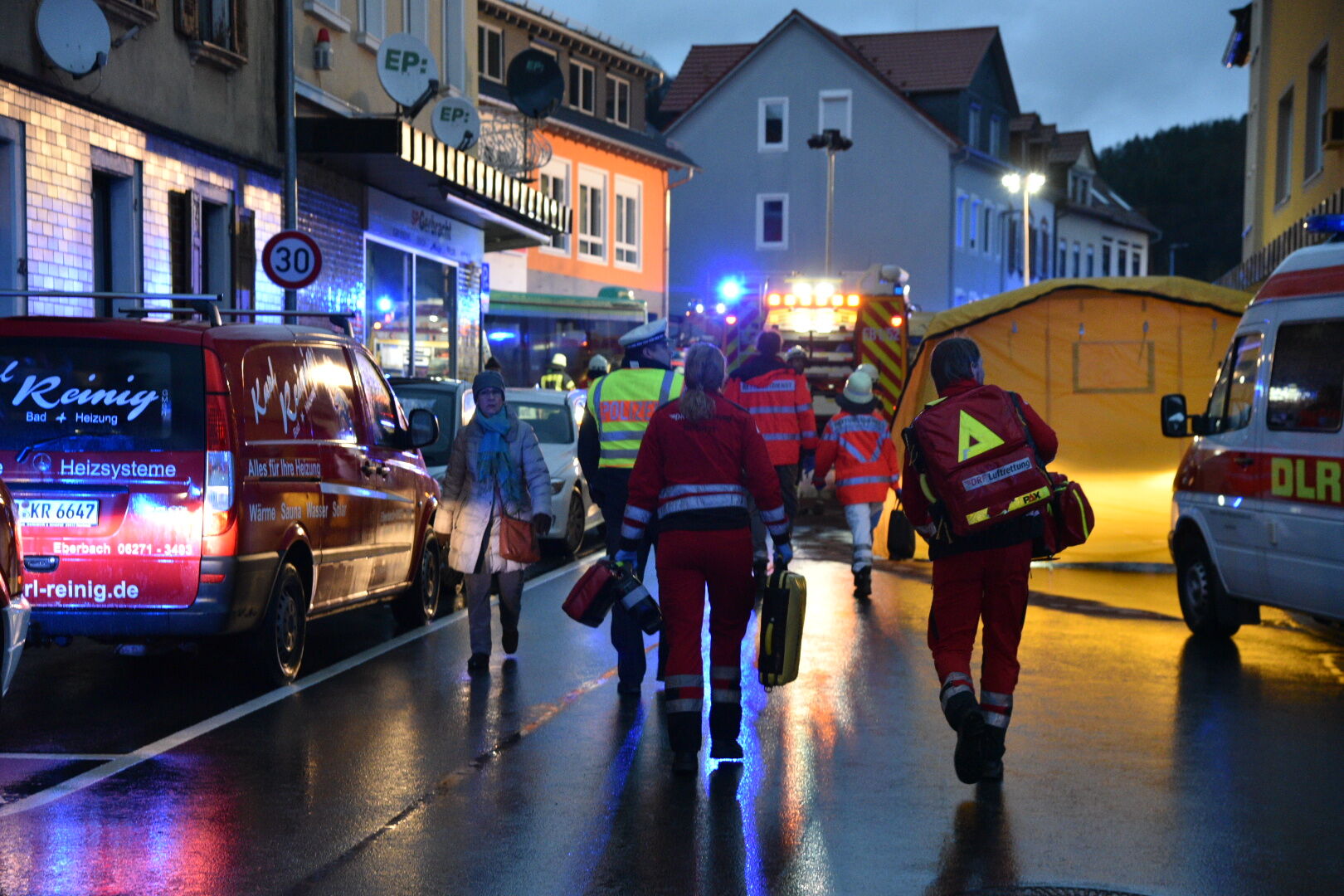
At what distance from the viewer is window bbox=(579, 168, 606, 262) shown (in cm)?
4500

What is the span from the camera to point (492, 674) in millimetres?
9742

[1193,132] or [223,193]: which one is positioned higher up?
[1193,132]

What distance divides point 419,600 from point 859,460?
405 cm

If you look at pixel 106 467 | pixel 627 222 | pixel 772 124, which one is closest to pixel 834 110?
pixel 772 124

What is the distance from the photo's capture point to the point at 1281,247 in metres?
20.0

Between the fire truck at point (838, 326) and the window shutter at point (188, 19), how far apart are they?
10990mm

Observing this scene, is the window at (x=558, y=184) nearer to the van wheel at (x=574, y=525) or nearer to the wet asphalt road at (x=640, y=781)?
the van wheel at (x=574, y=525)

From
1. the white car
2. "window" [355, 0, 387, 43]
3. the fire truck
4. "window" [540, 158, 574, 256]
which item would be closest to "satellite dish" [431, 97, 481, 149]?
"window" [355, 0, 387, 43]

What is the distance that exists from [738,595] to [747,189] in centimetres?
5064

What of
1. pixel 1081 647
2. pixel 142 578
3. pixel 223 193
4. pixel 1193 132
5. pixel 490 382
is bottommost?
pixel 1081 647

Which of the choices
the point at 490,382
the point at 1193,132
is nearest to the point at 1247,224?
the point at 490,382

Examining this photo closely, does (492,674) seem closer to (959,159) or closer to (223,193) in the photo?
(223,193)

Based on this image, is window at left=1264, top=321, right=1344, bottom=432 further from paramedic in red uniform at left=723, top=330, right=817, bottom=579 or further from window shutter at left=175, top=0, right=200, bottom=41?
window shutter at left=175, top=0, right=200, bottom=41

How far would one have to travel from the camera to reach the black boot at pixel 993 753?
6863 millimetres
